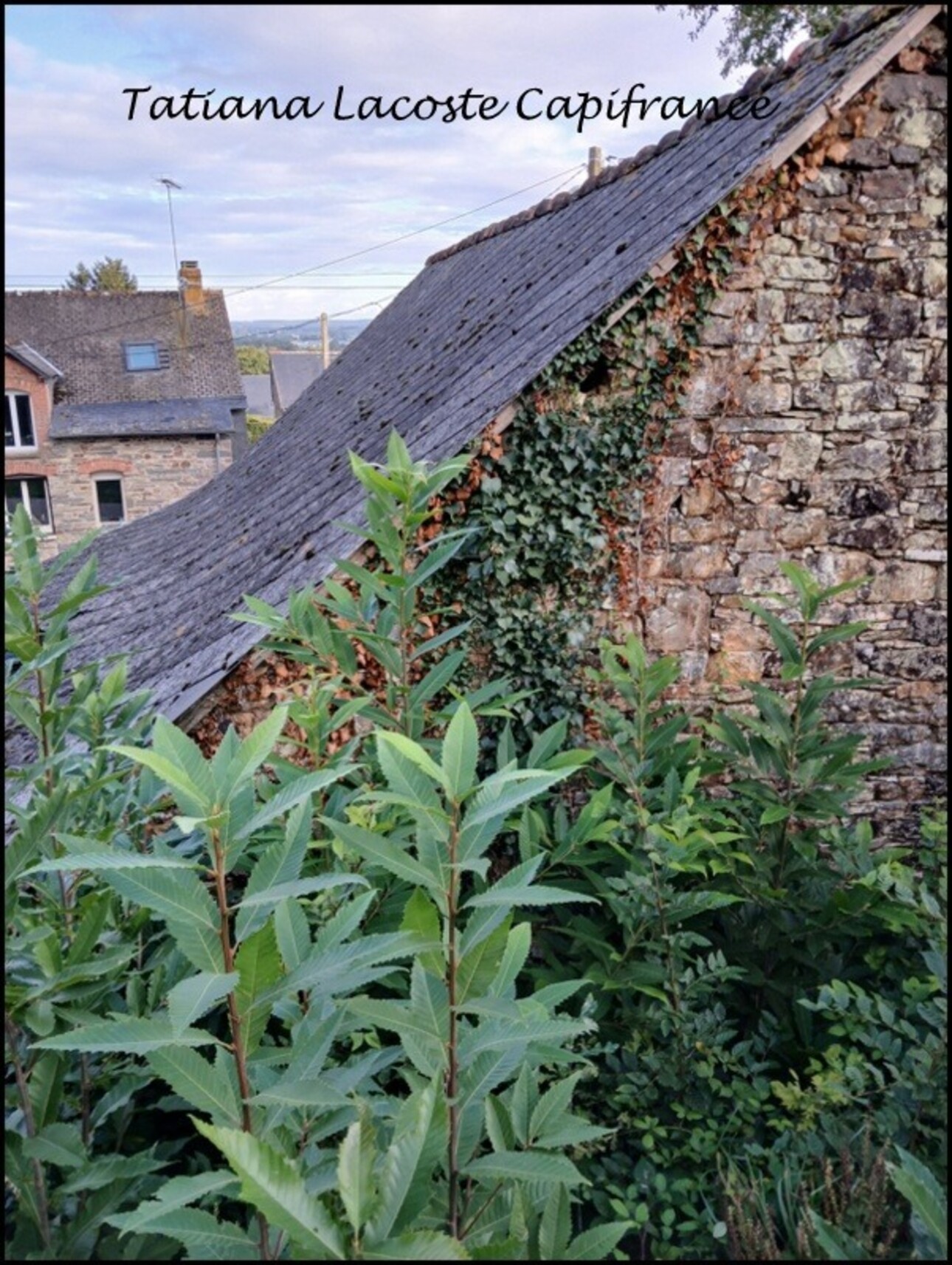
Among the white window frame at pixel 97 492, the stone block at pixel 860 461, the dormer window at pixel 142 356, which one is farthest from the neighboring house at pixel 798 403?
the dormer window at pixel 142 356

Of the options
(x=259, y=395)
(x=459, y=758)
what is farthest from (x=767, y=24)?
(x=259, y=395)

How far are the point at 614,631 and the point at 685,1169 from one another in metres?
2.28

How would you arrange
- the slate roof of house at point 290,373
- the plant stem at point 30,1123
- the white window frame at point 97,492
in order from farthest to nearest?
the slate roof of house at point 290,373, the white window frame at point 97,492, the plant stem at point 30,1123

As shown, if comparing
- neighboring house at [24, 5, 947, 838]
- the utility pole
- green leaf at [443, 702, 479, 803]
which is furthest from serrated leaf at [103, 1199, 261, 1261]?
the utility pole

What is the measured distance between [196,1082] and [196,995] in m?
0.19

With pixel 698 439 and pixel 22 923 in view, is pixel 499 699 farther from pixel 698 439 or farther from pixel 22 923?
pixel 698 439

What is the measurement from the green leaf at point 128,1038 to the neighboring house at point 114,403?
20383mm

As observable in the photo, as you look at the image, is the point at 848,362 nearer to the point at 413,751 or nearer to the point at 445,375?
the point at 445,375

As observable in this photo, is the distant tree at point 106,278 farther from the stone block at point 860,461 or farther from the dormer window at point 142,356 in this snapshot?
the stone block at point 860,461

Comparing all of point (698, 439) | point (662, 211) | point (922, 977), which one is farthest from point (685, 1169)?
point (662, 211)

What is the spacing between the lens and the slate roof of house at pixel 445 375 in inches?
157

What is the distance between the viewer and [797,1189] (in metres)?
2.29

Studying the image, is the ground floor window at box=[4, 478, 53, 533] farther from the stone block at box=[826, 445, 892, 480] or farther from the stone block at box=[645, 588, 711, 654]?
the stone block at box=[826, 445, 892, 480]

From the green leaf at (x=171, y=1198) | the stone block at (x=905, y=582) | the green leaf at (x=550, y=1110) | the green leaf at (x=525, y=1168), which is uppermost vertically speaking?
the stone block at (x=905, y=582)
